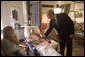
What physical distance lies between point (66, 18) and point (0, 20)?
195cm

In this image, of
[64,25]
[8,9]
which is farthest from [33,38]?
[8,9]

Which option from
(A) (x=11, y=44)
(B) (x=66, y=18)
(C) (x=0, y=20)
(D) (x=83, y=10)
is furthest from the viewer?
(D) (x=83, y=10)

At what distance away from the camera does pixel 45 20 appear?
5.27 m

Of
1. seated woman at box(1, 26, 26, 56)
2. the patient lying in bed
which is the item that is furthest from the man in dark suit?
seated woman at box(1, 26, 26, 56)

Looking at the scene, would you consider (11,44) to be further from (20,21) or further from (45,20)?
(45,20)

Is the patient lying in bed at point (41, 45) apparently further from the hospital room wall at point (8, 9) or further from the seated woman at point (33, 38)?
the hospital room wall at point (8, 9)

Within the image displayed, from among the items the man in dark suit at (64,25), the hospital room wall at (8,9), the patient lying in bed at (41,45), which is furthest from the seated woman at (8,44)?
the hospital room wall at (8,9)

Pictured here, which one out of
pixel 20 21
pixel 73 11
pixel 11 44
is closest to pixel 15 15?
pixel 20 21

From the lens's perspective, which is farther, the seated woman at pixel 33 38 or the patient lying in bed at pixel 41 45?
the seated woman at pixel 33 38

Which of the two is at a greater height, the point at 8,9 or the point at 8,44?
the point at 8,9

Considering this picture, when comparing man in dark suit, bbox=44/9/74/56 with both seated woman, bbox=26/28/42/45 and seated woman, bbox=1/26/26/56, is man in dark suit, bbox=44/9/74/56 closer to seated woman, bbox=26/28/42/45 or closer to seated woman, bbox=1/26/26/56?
seated woman, bbox=26/28/42/45

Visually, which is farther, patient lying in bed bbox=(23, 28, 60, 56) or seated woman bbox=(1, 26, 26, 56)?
patient lying in bed bbox=(23, 28, 60, 56)

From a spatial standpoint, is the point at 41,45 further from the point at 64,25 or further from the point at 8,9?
the point at 8,9

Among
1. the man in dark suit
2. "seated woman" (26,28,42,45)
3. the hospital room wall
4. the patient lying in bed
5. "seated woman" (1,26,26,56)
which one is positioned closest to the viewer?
"seated woman" (1,26,26,56)
